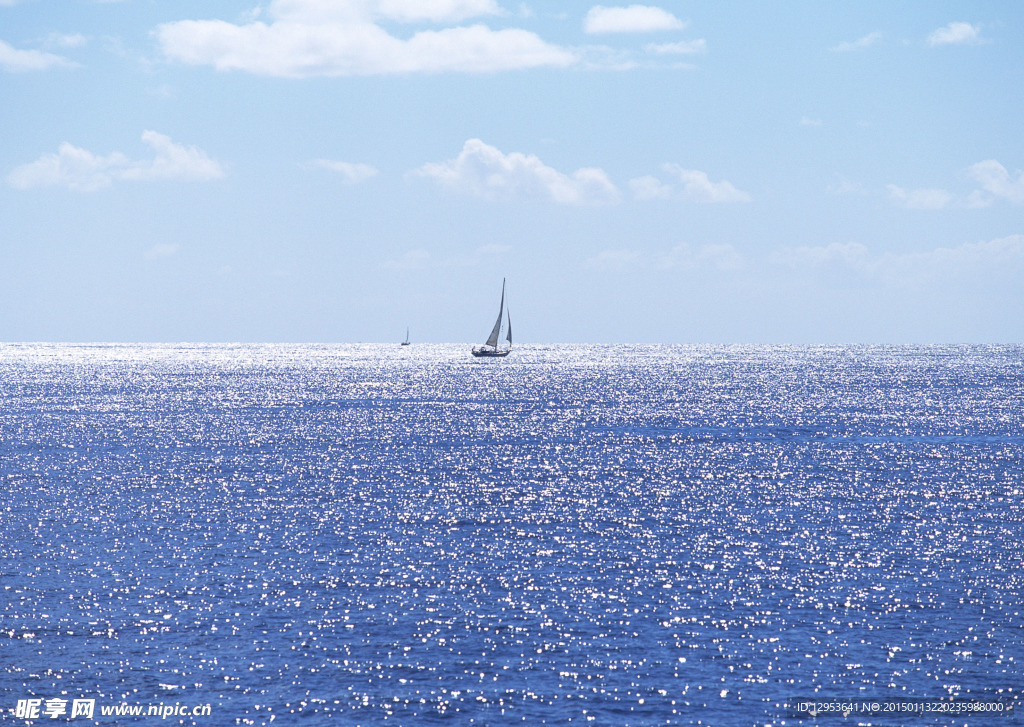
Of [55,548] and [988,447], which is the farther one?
[988,447]

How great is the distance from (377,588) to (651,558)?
642 inches

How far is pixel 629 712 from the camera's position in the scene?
123 ft

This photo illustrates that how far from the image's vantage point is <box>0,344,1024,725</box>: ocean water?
39.1m

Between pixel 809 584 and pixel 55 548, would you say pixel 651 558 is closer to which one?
pixel 809 584

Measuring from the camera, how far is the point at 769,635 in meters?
45.4

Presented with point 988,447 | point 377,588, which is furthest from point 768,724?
point 988,447

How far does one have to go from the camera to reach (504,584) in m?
54.1

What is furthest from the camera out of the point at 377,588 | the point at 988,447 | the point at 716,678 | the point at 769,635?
the point at 988,447

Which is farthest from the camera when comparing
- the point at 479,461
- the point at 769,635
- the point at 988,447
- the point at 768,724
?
the point at 988,447

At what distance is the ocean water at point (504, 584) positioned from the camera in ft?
128

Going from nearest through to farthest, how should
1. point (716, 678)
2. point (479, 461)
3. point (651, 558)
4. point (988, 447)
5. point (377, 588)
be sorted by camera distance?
point (716, 678) < point (377, 588) < point (651, 558) < point (479, 461) < point (988, 447)

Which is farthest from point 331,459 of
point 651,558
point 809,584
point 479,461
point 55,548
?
point 809,584

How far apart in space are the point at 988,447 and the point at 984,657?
79025 mm

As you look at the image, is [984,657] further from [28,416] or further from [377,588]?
[28,416]
